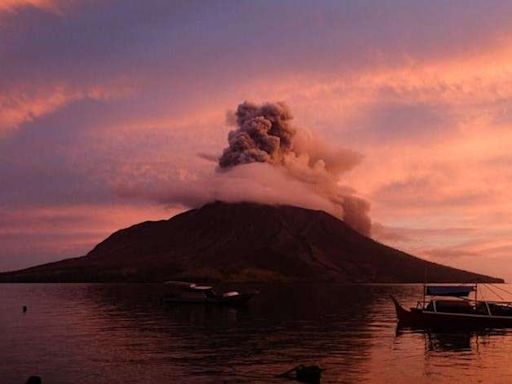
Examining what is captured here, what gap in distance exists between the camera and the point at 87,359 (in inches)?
2016

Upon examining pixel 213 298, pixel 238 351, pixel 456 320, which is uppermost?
pixel 213 298

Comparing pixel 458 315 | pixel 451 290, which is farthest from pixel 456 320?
pixel 451 290

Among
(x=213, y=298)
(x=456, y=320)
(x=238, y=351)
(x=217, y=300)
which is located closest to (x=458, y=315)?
(x=456, y=320)

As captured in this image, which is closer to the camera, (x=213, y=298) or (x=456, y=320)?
(x=456, y=320)

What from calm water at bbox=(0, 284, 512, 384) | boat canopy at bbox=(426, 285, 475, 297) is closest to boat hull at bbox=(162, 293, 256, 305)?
calm water at bbox=(0, 284, 512, 384)

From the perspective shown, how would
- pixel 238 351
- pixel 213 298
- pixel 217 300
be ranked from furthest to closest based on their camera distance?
1. pixel 213 298
2. pixel 217 300
3. pixel 238 351

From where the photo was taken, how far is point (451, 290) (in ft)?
276

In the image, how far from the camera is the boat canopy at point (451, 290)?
8225cm

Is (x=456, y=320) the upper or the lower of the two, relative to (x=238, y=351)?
upper

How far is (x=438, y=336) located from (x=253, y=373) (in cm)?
3459

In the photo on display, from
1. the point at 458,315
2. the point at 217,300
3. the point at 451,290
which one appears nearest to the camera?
the point at 458,315

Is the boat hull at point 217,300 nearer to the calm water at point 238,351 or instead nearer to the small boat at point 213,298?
the small boat at point 213,298

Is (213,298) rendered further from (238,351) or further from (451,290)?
(238,351)

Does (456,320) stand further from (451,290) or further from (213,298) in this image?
(213,298)
